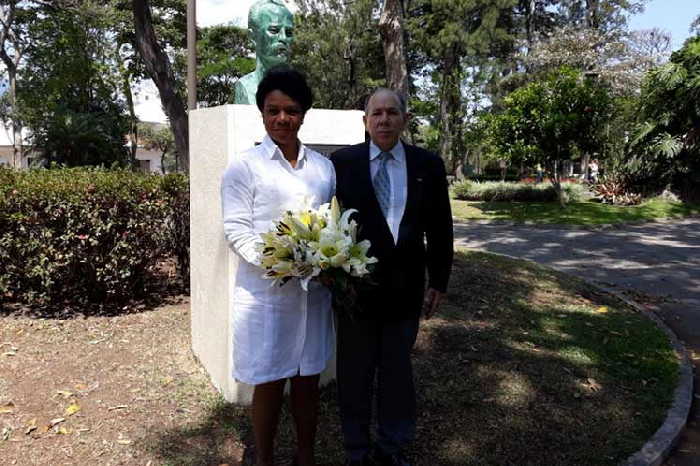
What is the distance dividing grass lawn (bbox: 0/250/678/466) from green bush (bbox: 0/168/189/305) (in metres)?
0.34

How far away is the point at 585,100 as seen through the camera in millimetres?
15109

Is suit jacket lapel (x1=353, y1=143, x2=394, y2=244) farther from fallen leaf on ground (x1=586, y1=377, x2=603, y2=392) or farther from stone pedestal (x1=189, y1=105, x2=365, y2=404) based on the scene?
fallen leaf on ground (x1=586, y1=377, x2=603, y2=392)

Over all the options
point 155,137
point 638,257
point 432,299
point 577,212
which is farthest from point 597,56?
point 155,137

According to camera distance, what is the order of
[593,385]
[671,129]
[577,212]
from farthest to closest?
1. [671,129]
2. [577,212]
3. [593,385]

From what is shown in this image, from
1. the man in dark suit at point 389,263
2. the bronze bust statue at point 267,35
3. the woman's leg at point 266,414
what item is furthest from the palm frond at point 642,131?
the woman's leg at point 266,414

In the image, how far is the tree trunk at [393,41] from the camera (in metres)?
8.12

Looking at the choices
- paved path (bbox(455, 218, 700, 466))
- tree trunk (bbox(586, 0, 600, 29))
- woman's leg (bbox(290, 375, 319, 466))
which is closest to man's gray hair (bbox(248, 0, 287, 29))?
woman's leg (bbox(290, 375, 319, 466))

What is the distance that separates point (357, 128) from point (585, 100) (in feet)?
43.0

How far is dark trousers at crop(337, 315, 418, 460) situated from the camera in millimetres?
2863

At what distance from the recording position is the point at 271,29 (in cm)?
395

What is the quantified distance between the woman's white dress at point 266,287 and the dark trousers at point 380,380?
1.10 feet

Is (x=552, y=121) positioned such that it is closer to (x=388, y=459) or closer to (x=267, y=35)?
(x=267, y=35)

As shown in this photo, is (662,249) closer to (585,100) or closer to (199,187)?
(585,100)

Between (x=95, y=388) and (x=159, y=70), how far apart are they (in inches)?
239
